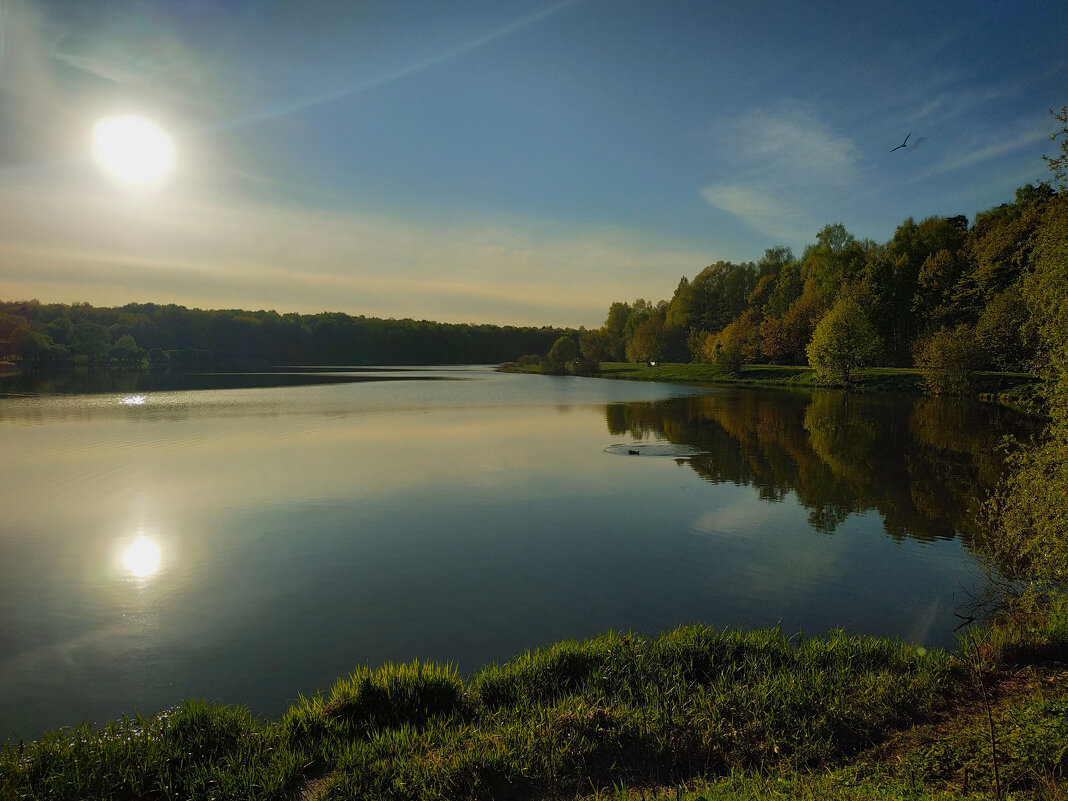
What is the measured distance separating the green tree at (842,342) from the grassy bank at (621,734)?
62.1 m

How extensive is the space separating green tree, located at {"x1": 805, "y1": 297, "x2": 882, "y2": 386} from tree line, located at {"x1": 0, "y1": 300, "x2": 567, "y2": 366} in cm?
11860

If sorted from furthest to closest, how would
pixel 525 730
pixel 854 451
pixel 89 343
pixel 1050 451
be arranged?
pixel 89 343 → pixel 854 451 → pixel 1050 451 → pixel 525 730

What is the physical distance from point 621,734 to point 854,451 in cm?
2418

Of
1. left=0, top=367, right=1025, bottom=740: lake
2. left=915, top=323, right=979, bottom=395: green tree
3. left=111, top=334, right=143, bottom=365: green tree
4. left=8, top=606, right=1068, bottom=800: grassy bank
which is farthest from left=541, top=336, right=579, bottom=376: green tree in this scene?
left=8, top=606, right=1068, bottom=800: grassy bank

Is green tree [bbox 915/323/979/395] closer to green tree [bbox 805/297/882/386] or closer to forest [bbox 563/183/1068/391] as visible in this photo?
forest [bbox 563/183/1068/391]

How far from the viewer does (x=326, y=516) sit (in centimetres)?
1586

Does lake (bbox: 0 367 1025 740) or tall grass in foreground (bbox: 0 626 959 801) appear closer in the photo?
tall grass in foreground (bbox: 0 626 959 801)

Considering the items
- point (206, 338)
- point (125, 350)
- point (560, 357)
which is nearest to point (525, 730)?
point (560, 357)

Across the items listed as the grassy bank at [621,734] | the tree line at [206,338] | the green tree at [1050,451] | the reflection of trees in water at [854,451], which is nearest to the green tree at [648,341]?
the reflection of trees in water at [854,451]

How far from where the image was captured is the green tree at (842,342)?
212 ft

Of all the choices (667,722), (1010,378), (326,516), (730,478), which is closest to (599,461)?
(730,478)

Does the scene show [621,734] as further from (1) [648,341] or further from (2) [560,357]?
(2) [560,357]

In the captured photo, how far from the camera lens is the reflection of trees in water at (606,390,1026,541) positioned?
17.2 m

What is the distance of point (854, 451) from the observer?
26.5 meters
